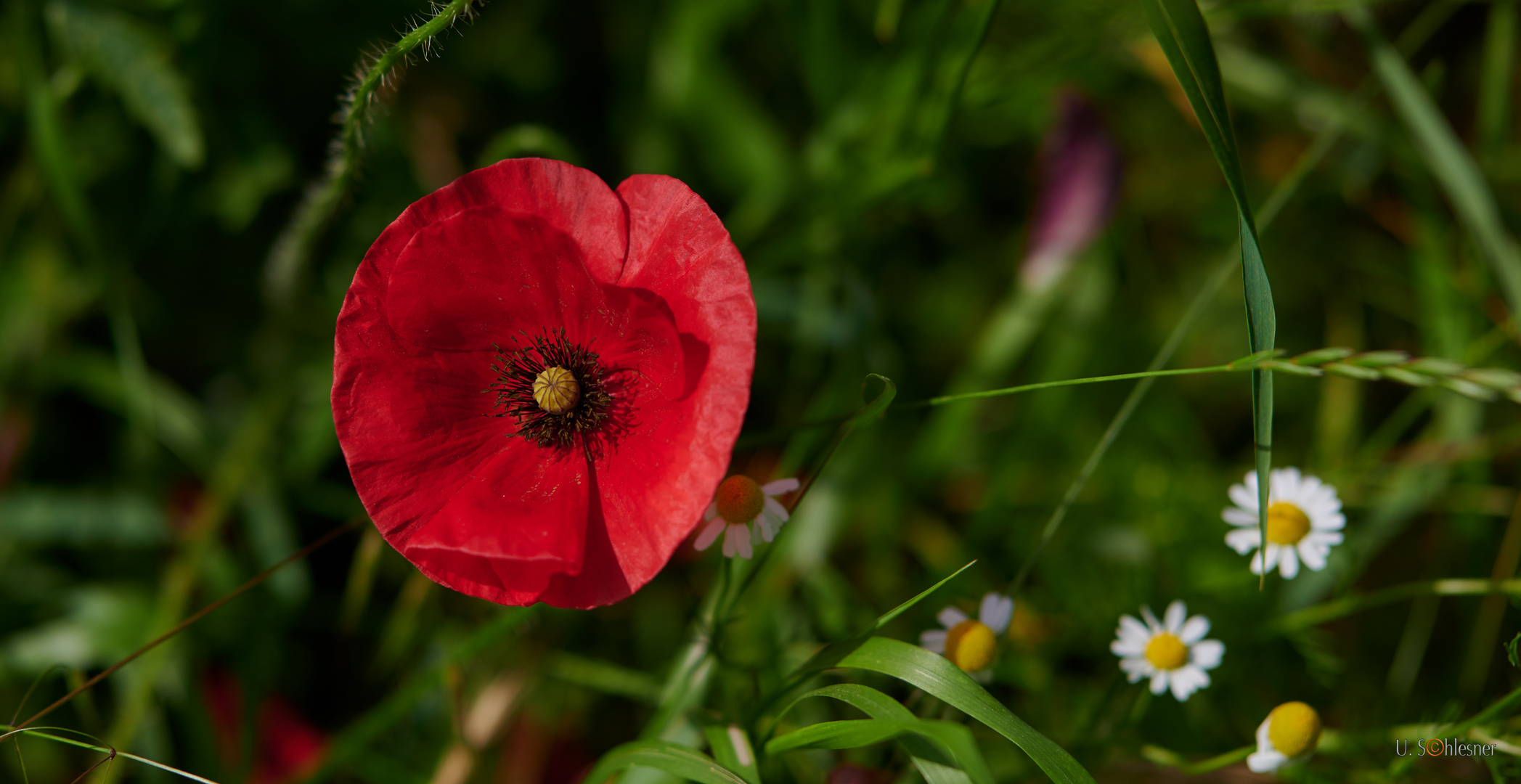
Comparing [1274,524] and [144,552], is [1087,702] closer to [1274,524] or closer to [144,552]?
[1274,524]

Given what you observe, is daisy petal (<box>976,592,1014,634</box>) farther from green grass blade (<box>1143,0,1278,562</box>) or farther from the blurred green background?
green grass blade (<box>1143,0,1278,562</box>)

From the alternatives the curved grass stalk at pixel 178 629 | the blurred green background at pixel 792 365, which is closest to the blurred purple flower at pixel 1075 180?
the blurred green background at pixel 792 365

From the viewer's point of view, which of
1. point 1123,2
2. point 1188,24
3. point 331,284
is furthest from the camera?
point 331,284

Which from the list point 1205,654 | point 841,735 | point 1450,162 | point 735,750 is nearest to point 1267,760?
point 1205,654

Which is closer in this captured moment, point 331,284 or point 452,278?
point 452,278

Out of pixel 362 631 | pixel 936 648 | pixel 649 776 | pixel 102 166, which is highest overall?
pixel 102 166

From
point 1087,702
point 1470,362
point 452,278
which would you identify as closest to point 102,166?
point 452,278
